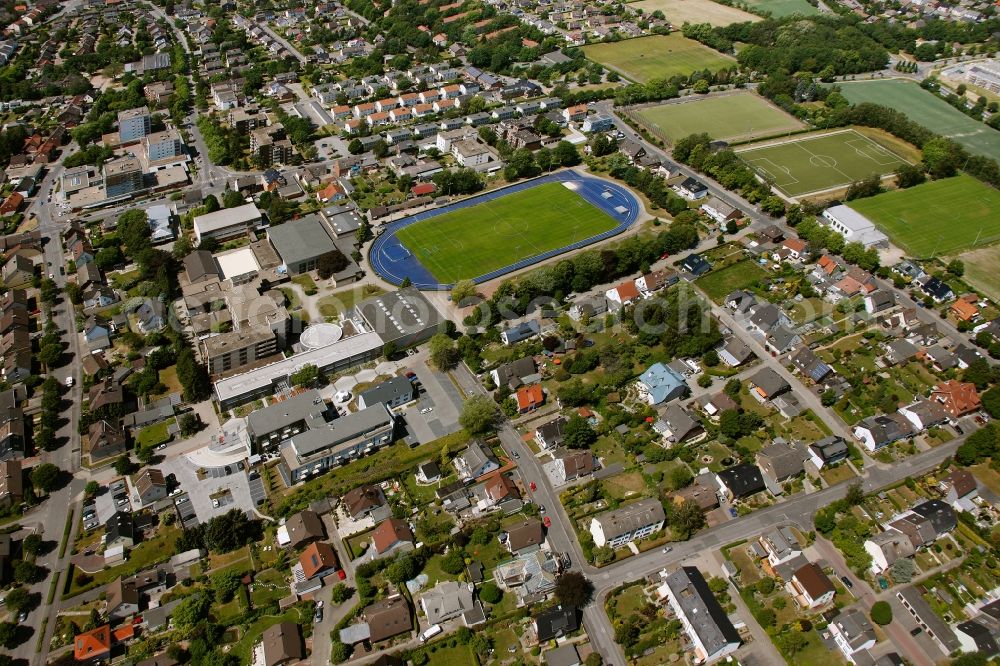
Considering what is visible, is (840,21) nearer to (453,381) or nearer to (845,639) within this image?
(453,381)

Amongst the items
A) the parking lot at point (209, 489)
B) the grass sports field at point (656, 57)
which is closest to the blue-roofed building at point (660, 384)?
the parking lot at point (209, 489)

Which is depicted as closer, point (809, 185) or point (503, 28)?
point (809, 185)

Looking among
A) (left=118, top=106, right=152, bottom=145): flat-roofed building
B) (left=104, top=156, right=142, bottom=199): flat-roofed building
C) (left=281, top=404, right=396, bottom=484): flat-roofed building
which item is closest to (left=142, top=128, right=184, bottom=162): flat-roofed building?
(left=104, top=156, right=142, bottom=199): flat-roofed building

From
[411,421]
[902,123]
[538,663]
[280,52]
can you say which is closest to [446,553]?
[538,663]

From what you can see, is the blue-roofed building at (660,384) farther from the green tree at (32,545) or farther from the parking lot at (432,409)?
the green tree at (32,545)

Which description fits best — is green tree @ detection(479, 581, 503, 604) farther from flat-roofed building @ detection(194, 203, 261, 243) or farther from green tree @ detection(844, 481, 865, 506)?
flat-roofed building @ detection(194, 203, 261, 243)

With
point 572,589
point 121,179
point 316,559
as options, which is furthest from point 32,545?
point 121,179
